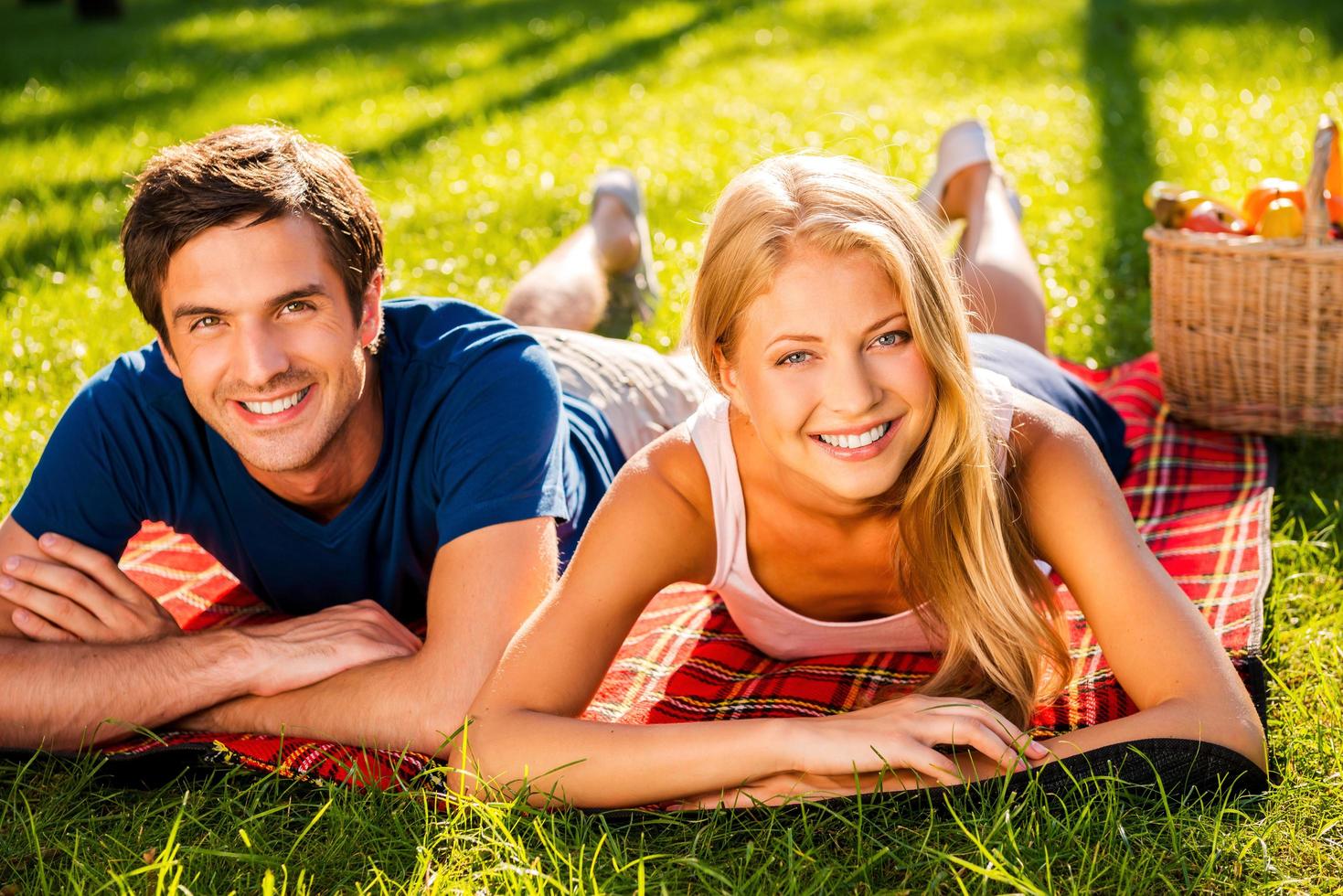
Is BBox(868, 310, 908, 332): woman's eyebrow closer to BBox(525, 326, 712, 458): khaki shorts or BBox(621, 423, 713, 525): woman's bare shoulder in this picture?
BBox(621, 423, 713, 525): woman's bare shoulder

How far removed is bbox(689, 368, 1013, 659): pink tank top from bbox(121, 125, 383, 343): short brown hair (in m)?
0.91

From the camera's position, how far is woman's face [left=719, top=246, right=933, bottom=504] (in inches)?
102

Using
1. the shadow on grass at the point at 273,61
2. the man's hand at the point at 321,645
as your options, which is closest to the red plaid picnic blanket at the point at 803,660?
the man's hand at the point at 321,645

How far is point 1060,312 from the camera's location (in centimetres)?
530

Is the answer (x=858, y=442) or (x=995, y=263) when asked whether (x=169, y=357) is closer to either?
(x=858, y=442)

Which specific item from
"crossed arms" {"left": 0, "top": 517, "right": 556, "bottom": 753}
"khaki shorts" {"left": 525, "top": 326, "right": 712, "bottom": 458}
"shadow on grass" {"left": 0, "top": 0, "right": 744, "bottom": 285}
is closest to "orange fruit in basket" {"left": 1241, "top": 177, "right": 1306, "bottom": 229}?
"khaki shorts" {"left": 525, "top": 326, "right": 712, "bottom": 458}

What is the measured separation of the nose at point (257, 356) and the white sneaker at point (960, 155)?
2766 millimetres

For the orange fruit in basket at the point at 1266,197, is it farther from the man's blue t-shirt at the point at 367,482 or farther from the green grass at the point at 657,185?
the man's blue t-shirt at the point at 367,482

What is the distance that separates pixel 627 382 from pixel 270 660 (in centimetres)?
147

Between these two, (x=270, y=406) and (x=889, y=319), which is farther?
(x=270, y=406)

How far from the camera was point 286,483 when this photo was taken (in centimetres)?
321

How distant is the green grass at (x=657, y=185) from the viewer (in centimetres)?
239

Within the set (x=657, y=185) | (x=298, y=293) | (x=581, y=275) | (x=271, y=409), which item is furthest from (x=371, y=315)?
(x=657, y=185)

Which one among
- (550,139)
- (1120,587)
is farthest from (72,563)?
(550,139)
